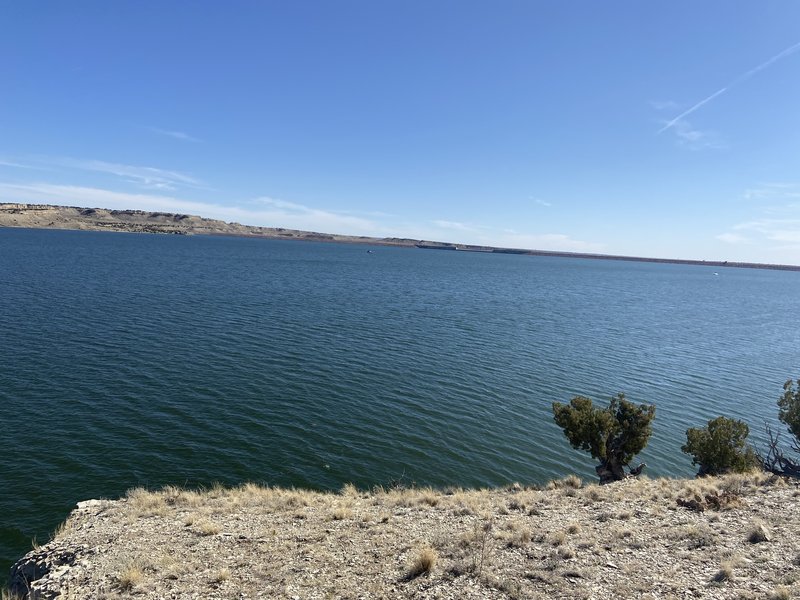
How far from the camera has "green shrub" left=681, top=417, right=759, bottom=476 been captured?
1010 inches

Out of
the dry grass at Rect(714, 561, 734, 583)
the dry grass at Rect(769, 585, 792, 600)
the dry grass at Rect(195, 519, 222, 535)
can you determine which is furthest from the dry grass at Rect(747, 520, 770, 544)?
the dry grass at Rect(195, 519, 222, 535)

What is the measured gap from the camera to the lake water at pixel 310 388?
1019 inches

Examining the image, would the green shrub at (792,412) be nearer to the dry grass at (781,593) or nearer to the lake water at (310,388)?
the lake water at (310,388)

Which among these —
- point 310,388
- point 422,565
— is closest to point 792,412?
point 422,565

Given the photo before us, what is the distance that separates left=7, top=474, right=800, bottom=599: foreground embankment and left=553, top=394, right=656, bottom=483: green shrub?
5.26m

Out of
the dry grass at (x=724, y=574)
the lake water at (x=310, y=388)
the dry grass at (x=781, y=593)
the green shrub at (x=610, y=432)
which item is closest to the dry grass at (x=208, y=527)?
the lake water at (x=310, y=388)

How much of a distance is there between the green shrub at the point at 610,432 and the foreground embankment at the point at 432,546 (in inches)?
207

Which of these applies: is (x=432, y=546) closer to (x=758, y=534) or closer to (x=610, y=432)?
(x=758, y=534)

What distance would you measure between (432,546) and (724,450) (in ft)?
69.3

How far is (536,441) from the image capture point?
32438 millimetres

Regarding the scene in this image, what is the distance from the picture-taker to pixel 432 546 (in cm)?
1516

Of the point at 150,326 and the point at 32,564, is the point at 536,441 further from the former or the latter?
the point at 150,326

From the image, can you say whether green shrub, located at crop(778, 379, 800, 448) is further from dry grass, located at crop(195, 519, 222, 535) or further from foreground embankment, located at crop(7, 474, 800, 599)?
dry grass, located at crop(195, 519, 222, 535)

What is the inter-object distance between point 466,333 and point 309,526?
50.0 m
